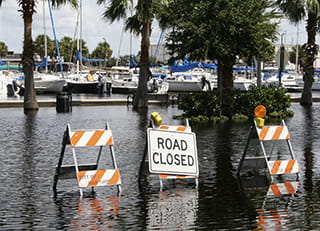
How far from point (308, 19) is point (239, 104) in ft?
41.9

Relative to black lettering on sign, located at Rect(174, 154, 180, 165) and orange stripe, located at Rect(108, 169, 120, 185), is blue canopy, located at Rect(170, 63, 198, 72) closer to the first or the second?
black lettering on sign, located at Rect(174, 154, 180, 165)

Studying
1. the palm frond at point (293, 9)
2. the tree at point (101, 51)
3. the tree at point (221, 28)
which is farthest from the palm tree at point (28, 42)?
the tree at point (101, 51)

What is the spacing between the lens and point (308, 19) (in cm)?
3953

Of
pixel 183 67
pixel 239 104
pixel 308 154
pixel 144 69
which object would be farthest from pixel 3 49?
pixel 308 154

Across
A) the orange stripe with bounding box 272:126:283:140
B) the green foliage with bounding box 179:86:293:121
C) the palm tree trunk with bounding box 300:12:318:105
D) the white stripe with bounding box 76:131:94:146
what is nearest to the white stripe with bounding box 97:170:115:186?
the white stripe with bounding box 76:131:94:146

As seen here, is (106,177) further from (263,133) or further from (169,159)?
(263,133)

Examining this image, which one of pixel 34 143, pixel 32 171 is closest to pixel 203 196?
pixel 32 171

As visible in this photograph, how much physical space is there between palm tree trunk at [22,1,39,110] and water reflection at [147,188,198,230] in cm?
2308

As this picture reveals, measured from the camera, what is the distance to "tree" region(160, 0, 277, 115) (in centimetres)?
2606

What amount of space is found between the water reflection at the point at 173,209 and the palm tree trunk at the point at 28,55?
23.1m

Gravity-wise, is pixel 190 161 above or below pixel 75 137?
below

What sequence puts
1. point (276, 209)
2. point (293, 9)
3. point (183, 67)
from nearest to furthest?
1. point (276, 209)
2. point (293, 9)
3. point (183, 67)

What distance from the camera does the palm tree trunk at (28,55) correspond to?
3300 centimetres

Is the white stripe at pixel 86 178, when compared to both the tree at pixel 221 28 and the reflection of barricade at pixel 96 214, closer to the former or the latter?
the reflection of barricade at pixel 96 214
